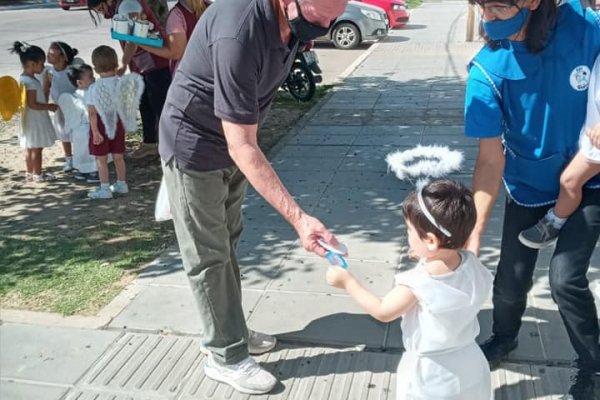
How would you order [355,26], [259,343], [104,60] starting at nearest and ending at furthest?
[259,343] → [104,60] → [355,26]

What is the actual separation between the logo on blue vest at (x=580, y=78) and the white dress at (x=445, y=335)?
767mm

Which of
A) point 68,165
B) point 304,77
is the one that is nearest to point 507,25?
point 68,165

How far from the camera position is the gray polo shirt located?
241 cm

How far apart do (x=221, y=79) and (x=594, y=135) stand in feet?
4.46

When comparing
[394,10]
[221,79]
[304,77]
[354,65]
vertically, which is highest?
[221,79]

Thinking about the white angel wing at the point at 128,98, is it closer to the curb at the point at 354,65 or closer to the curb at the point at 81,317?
the curb at the point at 81,317

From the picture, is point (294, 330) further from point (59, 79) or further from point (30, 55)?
point (30, 55)

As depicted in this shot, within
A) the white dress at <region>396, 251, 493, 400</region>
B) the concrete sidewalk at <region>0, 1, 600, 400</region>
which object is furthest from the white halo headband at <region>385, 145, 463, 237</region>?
the white dress at <region>396, 251, 493, 400</region>

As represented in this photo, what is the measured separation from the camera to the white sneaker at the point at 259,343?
3.46 metres

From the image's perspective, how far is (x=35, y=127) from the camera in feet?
21.4

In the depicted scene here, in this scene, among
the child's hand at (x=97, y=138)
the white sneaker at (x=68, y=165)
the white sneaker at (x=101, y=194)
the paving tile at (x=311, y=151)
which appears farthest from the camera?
the paving tile at (x=311, y=151)

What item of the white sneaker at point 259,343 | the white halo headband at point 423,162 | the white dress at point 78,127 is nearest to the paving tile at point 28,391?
the white sneaker at point 259,343

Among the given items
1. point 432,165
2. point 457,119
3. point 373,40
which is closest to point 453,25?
point 373,40

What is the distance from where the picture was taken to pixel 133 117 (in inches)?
241
